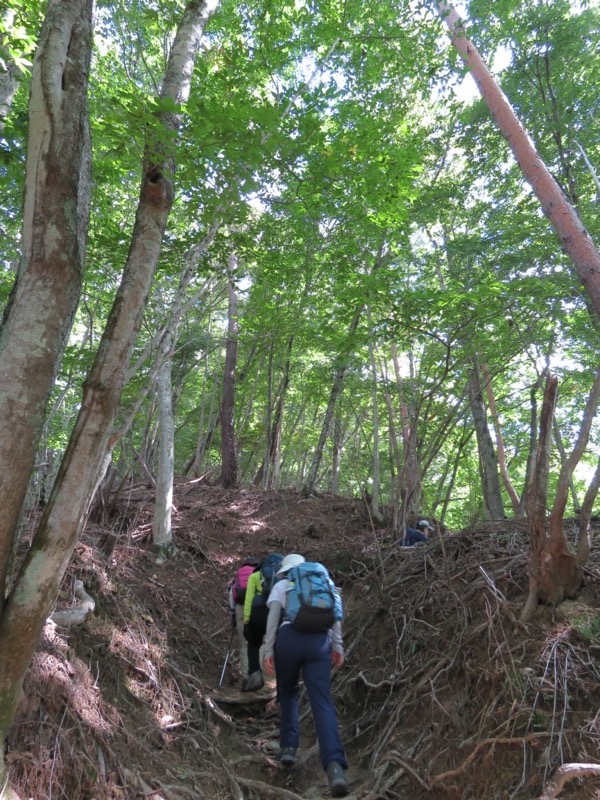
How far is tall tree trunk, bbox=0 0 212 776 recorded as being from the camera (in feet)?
7.20

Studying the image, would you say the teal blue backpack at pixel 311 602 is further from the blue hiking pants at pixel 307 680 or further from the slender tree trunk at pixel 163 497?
the slender tree trunk at pixel 163 497

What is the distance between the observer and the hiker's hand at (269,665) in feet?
13.2

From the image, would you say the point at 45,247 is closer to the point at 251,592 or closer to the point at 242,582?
the point at 251,592

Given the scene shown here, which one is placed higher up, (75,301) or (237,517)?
(75,301)

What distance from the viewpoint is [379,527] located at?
9219 millimetres

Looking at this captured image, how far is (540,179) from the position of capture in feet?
19.7

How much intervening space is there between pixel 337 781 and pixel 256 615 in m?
2.12

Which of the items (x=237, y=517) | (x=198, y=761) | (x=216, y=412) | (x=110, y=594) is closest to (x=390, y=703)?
(x=198, y=761)

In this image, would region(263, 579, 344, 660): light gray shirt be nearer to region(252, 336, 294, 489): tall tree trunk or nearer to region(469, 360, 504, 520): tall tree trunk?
region(469, 360, 504, 520): tall tree trunk

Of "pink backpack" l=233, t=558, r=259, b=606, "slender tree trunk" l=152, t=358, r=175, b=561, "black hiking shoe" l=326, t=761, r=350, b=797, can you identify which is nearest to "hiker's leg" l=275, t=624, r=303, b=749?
"black hiking shoe" l=326, t=761, r=350, b=797

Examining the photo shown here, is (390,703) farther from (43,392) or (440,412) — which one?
(440,412)

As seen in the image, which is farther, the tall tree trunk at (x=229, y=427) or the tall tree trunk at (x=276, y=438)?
the tall tree trunk at (x=276, y=438)

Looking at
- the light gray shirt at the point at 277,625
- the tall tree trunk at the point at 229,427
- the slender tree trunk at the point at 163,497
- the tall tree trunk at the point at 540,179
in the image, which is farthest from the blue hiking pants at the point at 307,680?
the tall tree trunk at the point at 229,427

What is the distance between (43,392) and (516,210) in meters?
11.0
